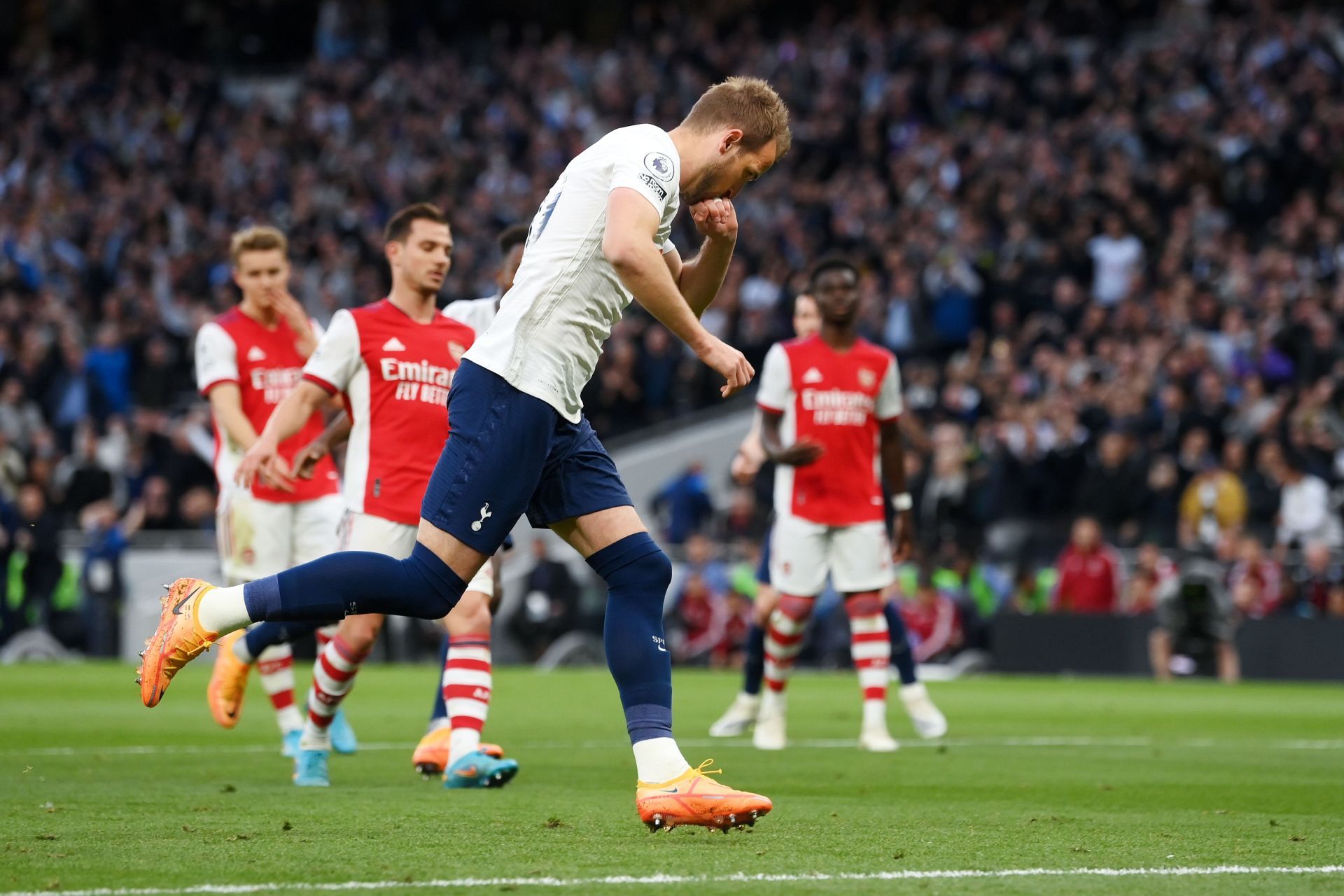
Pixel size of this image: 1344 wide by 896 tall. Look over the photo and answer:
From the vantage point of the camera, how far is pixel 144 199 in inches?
1210

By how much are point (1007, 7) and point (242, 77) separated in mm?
15218

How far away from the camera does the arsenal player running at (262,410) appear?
32.3ft

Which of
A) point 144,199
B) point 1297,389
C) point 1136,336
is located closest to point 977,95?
point 1136,336


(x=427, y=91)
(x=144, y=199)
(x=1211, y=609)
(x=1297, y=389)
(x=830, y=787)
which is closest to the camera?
(x=830, y=787)

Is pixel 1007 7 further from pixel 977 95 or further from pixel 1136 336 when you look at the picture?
pixel 1136 336

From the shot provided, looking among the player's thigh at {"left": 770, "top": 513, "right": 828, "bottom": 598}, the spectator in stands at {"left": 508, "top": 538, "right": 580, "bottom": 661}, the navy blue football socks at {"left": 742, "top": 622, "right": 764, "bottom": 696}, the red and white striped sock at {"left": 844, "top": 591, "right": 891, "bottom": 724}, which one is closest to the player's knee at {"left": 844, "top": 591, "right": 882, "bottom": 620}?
the red and white striped sock at {"left": 844, "top": 591, "right": 891, "bottom": 724}

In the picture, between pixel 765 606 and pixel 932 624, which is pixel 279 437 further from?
pixel 932 624

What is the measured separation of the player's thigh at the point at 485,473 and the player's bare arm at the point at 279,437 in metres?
1.86

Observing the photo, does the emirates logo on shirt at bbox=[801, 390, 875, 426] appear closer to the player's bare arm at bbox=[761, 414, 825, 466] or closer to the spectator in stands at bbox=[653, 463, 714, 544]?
the player's bare arm at bbox=[761, 414, 825, 466]

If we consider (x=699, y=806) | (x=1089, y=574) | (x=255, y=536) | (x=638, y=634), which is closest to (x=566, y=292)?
(x=638, y=634)

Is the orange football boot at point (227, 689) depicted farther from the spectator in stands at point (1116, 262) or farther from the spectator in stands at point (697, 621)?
the spectator in stands at point (1116, 262)

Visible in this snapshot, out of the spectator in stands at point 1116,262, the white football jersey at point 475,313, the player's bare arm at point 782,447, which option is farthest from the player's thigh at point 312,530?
the spectator in stands at point 1116,262

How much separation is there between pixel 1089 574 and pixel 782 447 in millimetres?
9722

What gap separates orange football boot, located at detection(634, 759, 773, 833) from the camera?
5711 mm
